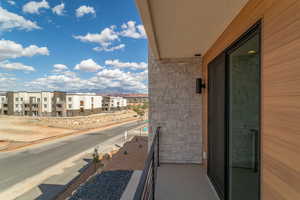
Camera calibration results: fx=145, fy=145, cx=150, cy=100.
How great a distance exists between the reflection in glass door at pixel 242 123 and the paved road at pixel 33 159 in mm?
12133

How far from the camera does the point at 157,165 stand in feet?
9.36

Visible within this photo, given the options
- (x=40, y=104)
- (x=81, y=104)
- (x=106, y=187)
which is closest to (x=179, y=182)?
(x=106, y=187)

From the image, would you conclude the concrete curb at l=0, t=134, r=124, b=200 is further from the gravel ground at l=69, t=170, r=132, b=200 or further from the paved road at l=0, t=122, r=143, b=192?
the gravel ground at l=69, t=170, r=132, b=200

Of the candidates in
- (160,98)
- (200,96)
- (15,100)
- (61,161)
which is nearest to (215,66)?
(200,96)

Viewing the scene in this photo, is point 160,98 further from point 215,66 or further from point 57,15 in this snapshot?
point 57,15

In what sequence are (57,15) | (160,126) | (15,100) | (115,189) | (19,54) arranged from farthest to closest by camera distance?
(19,54), (15,100), (57,15), (115,189), (160,126)

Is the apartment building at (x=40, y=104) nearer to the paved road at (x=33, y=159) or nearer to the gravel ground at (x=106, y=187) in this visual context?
the paved road at (x=33, y=159)

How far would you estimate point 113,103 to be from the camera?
57.3 metres

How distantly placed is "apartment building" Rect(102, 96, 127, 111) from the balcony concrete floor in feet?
170

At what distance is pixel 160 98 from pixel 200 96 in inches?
33.1

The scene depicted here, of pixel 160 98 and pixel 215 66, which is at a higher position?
pixel 215 66

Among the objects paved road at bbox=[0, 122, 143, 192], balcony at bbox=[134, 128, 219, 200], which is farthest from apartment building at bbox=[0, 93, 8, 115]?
balcony at bbox=[134, 128, 219, 200]

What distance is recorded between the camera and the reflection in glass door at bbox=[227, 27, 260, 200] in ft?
5.76

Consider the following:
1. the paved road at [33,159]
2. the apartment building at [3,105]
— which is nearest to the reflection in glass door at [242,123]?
the paved road at [33,159]
